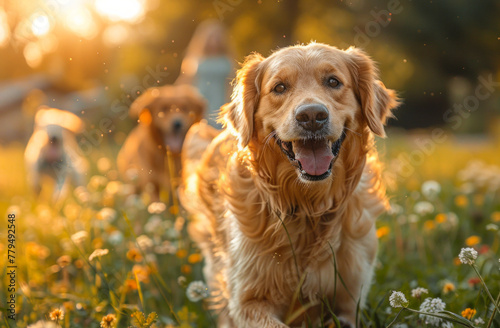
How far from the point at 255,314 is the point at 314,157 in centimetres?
87

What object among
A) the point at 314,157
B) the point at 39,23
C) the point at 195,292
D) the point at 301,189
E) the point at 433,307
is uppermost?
the point at 39,23

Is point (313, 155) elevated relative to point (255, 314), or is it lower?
elevated

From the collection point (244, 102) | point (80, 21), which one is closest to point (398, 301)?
point (244, 102)

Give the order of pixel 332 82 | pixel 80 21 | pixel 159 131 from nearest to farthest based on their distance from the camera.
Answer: pixel 332 82
pixel 80 21
pixel 159 131

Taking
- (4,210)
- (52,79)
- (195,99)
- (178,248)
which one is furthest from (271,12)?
(52,79)

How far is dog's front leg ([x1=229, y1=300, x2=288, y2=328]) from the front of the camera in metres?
2.41

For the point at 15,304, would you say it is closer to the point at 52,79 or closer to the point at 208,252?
the point at 208,252

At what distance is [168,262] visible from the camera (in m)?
3.85

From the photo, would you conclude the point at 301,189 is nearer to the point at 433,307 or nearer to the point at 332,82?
the point at 332,82

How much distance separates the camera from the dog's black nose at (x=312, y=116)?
230cm

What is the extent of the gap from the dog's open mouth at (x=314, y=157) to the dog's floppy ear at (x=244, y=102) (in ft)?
1.00

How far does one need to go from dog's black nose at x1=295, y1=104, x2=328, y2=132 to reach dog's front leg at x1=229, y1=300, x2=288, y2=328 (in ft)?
3.15

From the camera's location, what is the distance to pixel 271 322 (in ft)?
7.84

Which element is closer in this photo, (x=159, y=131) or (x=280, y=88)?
(x=280, y=88)
